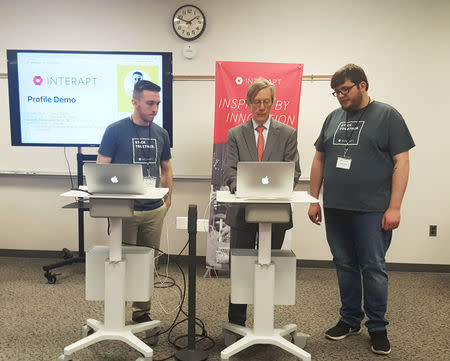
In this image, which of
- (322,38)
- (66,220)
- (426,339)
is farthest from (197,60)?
(426,339)

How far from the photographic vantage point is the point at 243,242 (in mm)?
2160

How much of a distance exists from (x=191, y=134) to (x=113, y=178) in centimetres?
198

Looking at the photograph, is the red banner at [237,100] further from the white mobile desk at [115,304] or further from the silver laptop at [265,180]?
the silver laptop at [265,180]

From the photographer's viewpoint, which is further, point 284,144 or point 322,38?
point 322,38

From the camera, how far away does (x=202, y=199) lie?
3717mm

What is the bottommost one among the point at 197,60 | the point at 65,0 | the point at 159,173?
the point at 159,173

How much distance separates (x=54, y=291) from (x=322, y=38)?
3033 millimetres

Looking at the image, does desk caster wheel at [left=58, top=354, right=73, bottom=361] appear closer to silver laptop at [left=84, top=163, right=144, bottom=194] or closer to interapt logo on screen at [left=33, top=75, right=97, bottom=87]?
silver laptop at [left=84, top=163, right=144, bottom=194]

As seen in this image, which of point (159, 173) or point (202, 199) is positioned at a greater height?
point (159, 173)

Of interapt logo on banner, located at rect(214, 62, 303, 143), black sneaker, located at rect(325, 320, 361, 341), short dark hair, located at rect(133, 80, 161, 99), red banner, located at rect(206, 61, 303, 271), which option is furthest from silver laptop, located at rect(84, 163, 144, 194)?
interapt logo on banner, located at rect(214, 62, 303, 143)

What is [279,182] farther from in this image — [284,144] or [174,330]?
[174,330]

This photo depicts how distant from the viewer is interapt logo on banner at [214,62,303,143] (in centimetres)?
330

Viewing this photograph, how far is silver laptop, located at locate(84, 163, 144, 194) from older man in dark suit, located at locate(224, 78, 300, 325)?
20.3 inches

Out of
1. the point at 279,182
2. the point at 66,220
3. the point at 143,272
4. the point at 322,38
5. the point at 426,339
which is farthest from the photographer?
the point at 66,220
